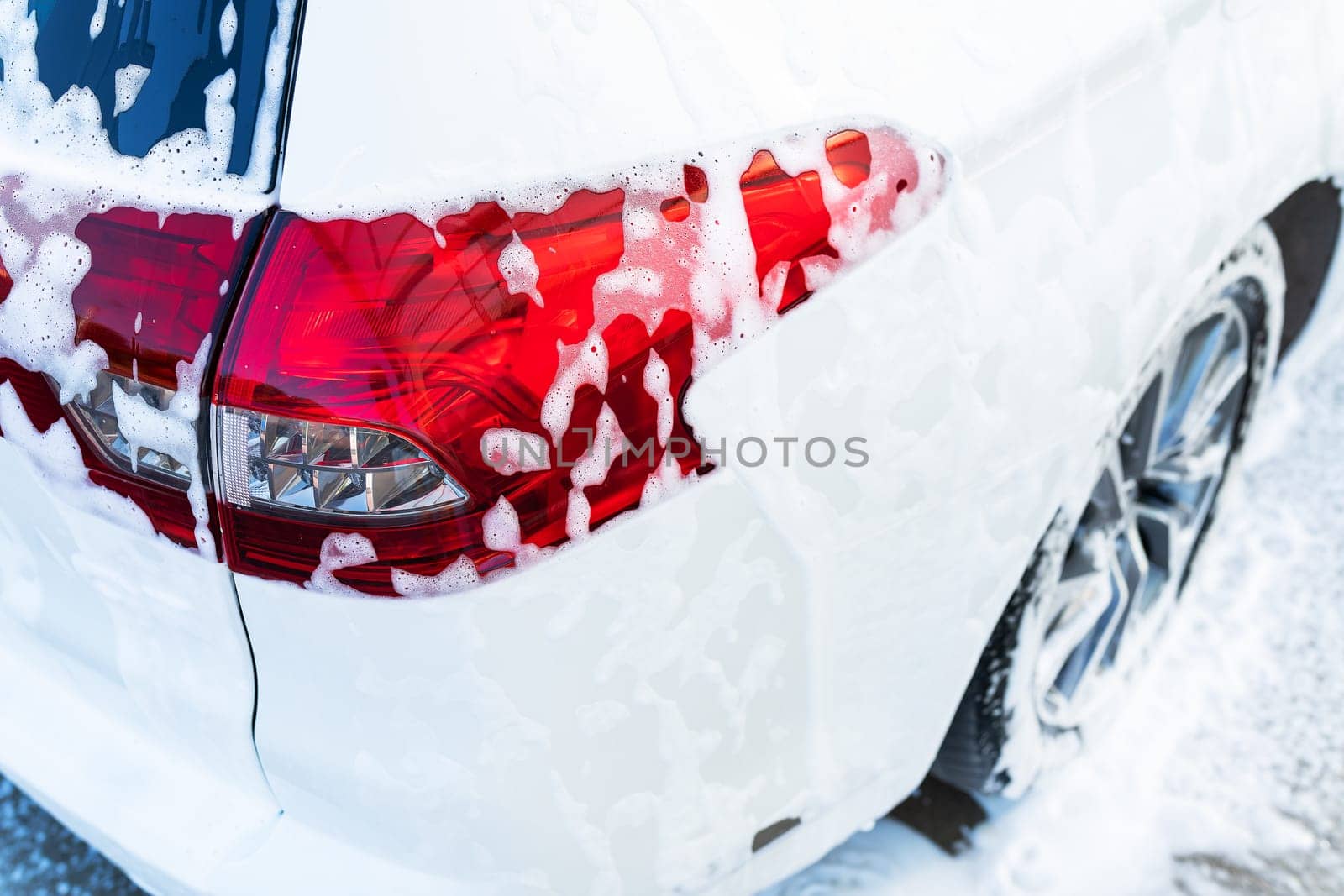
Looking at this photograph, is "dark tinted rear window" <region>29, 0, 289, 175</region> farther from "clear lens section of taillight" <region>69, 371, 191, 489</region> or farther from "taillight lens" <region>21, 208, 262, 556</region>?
"clear lens section of taillight" <region>69, 371, 191, 489</region>

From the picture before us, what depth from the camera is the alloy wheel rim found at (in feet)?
6.01

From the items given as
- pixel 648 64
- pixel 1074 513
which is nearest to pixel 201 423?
pixel 648 64

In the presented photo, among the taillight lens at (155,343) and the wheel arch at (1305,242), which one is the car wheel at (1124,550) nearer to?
the wheel arch at (1305,242)

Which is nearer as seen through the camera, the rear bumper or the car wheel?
the rear bumper

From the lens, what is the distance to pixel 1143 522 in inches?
83.4

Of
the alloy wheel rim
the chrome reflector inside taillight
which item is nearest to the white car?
the chrome reflector inside taillight

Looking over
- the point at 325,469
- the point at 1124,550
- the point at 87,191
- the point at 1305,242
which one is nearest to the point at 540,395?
the point at 325,469

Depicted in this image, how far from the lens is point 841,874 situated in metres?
1.88

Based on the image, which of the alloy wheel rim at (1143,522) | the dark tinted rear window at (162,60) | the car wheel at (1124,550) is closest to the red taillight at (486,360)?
the dark tinted rear window at (162,60)

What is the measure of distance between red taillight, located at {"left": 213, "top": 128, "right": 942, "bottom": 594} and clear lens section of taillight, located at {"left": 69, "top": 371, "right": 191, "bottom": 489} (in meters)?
0.07

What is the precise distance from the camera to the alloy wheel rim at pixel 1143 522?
6.01 ft

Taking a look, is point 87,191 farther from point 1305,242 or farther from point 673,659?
point 1305,242

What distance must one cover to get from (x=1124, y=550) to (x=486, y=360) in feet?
4.93

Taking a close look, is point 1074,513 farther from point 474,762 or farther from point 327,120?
point 327,120
